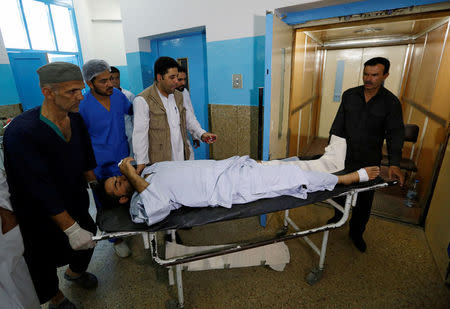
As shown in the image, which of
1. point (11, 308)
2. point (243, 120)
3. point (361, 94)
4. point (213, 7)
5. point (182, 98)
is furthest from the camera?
point (243, 120)

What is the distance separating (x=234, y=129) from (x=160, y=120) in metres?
1.38

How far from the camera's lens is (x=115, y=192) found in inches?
58.2

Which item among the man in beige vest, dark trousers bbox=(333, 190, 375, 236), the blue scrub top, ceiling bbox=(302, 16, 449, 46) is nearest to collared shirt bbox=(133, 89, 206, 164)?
the man in beige vest

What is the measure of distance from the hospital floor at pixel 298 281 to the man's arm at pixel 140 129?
35.4 inches

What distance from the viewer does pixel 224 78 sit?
3105 millimetres

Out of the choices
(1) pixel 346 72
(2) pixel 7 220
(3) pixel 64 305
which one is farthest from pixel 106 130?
(1) pixel 346 72

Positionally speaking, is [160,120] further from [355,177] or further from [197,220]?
[355,177]

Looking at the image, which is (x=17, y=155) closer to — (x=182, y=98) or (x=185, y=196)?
(x=185, y=196)

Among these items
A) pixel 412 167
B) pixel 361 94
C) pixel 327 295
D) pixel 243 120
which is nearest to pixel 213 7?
pixel 243 120

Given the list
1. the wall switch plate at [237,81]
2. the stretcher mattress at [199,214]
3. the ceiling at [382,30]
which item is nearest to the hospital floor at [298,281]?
the stretcher mattress at [199,214]

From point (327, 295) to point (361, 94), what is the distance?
162cm

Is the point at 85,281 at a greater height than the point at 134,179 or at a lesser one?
lesser

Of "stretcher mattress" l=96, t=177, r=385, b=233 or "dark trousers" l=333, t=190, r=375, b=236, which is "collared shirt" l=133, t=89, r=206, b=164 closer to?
"stretcher mattress" l=96, t=177, r=385, b=233

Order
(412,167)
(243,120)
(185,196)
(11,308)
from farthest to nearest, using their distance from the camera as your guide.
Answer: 1. (243,120)
2. (412,167)
3. (185,196)
4. (11,308)
